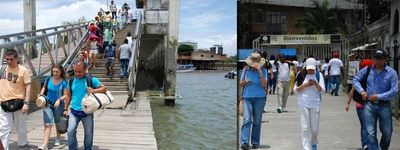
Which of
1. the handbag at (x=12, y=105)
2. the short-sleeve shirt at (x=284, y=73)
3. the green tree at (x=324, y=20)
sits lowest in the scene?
the handbag at (x=12, y=105)

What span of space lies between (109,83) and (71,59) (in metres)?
1.62

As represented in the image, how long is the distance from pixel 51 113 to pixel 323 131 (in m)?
4.00

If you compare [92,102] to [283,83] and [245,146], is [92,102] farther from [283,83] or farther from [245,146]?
[283,83]

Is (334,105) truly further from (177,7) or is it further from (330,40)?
(177,7)

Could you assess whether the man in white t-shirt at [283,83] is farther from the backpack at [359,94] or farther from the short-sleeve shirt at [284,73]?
the backpack at [359,94]

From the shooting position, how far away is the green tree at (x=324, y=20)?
10.6 meters

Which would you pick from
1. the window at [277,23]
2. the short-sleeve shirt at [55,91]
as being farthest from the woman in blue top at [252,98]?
the window at [277,23]

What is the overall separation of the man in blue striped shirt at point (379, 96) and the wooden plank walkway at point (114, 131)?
2693 millimetres

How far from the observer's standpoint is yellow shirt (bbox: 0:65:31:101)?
15.4 ft

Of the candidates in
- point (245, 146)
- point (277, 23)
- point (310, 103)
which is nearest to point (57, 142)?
point (245, 146)

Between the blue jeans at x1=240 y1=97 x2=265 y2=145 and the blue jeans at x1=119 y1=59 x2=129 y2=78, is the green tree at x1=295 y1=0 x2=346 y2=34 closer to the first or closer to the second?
the blue jeans at x1=119 y1=59 x2=129 y2=78

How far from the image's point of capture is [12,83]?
15.5 feet

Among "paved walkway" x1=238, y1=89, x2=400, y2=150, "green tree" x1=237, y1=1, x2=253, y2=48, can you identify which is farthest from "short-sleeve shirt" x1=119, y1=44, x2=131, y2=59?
"green tree" x1=237, y1=1, x2=253, y2=48

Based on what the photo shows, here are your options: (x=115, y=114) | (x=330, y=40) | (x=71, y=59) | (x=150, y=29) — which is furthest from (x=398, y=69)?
(x=150, y=29)
